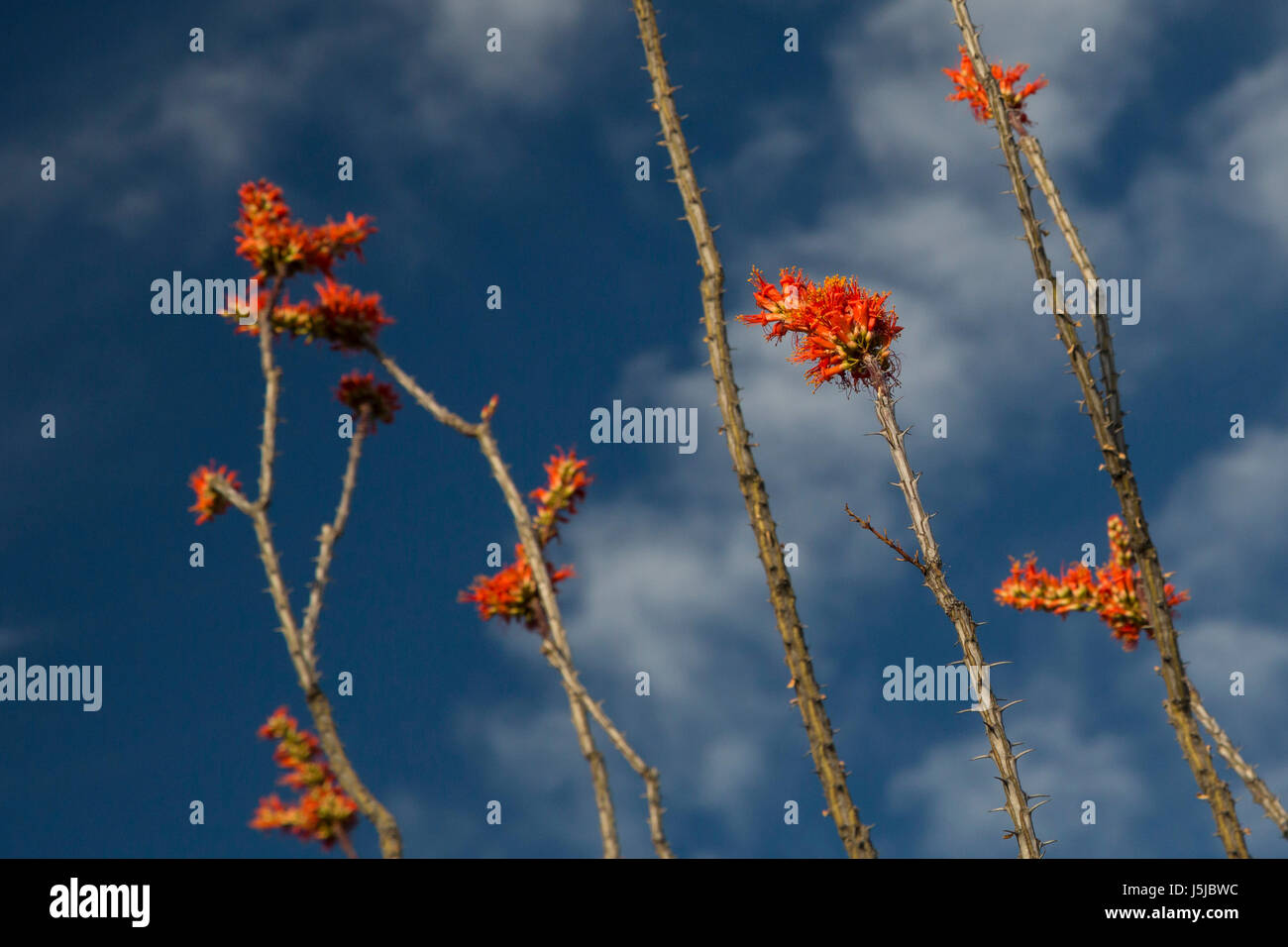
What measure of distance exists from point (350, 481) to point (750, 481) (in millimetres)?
2816

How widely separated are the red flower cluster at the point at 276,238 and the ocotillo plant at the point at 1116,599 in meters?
7.17

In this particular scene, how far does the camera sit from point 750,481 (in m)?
8.08

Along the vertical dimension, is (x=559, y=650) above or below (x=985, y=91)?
below

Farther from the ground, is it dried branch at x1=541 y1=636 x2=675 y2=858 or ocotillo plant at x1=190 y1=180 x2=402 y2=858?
ocotillo plant at x1=190 y1=180 x2=402 y2=858

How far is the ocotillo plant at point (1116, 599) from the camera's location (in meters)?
9.80

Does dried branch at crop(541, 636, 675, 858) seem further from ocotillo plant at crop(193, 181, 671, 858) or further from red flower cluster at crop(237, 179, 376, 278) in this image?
red flower cluster at crop(237, 179, 376, 278)

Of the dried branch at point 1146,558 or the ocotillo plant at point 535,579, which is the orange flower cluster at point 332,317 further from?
the dried branch at point 1146,558

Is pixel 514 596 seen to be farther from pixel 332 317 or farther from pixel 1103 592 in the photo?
pixel 1103 592

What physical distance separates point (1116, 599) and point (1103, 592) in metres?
0.13

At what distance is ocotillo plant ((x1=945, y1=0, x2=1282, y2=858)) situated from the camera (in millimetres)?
8781

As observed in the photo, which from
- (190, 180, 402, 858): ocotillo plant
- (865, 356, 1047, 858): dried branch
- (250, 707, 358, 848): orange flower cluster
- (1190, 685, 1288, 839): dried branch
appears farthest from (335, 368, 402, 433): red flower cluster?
(1190, 685, 1288, 839): dried branch

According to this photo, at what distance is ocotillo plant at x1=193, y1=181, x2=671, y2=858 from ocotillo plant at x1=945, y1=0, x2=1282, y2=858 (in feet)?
15.4

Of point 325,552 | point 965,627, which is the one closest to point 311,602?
point 325,552

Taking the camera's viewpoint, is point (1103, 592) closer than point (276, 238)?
No
